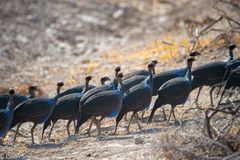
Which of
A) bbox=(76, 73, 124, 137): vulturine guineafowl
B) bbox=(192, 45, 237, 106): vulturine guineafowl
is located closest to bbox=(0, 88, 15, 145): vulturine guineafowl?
bbox=(76, 73, 124, 137): vulturine guineafowl

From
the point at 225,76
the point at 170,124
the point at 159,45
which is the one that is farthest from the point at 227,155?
the point at 159,45

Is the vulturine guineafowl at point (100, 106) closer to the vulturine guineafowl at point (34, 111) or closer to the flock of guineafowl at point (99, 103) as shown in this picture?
the flock of guineafowl at point (99, 103)

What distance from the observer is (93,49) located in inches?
928

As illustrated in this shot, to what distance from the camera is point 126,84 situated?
14430 mm

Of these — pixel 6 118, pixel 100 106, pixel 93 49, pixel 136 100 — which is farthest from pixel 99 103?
pixel 93 49

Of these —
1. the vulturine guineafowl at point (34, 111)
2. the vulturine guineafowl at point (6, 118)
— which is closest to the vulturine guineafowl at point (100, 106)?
the vulturine guineafowl at point (34, 111)

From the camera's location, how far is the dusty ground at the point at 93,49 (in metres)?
12.3

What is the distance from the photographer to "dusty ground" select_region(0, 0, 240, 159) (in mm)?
12344

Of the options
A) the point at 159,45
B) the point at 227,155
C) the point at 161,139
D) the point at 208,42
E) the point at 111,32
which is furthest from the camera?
the point at 111,32

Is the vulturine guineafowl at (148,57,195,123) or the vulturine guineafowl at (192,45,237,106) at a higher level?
the vulturine guineafowl at (192,45,237,106)

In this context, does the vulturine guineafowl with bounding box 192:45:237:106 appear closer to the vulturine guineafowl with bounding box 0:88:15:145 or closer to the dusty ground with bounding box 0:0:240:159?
the dusty ground with bounding box 0:0:240:159

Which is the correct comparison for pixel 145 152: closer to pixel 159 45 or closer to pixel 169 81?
pixel 169 81

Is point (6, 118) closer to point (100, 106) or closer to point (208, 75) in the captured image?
point (100, 106)

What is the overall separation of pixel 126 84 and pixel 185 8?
1191 cm
